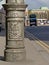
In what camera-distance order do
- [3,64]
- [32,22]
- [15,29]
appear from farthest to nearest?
[32,22] < [15,29] < [3,64]

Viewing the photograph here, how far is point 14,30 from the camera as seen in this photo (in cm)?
1223

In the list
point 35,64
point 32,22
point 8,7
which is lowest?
point 32,22

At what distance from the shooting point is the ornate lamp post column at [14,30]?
12195mm

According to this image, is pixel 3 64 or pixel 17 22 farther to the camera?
pixel 17 22

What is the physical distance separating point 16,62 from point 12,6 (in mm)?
1920

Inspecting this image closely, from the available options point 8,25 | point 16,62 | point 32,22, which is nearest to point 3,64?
point 16,62

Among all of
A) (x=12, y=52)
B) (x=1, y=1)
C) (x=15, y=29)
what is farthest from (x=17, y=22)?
(x=1, y=1)

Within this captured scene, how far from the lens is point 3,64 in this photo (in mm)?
11484

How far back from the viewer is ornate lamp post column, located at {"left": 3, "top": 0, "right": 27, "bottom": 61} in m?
12.2

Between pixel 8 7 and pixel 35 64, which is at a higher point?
pixel 8 7

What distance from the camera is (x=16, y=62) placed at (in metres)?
12.0

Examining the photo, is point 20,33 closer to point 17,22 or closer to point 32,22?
point 17,22

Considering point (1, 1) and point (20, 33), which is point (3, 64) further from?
point (1, 1)

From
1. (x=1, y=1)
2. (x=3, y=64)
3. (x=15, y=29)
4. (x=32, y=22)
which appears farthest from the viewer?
(x=32, y=22)
